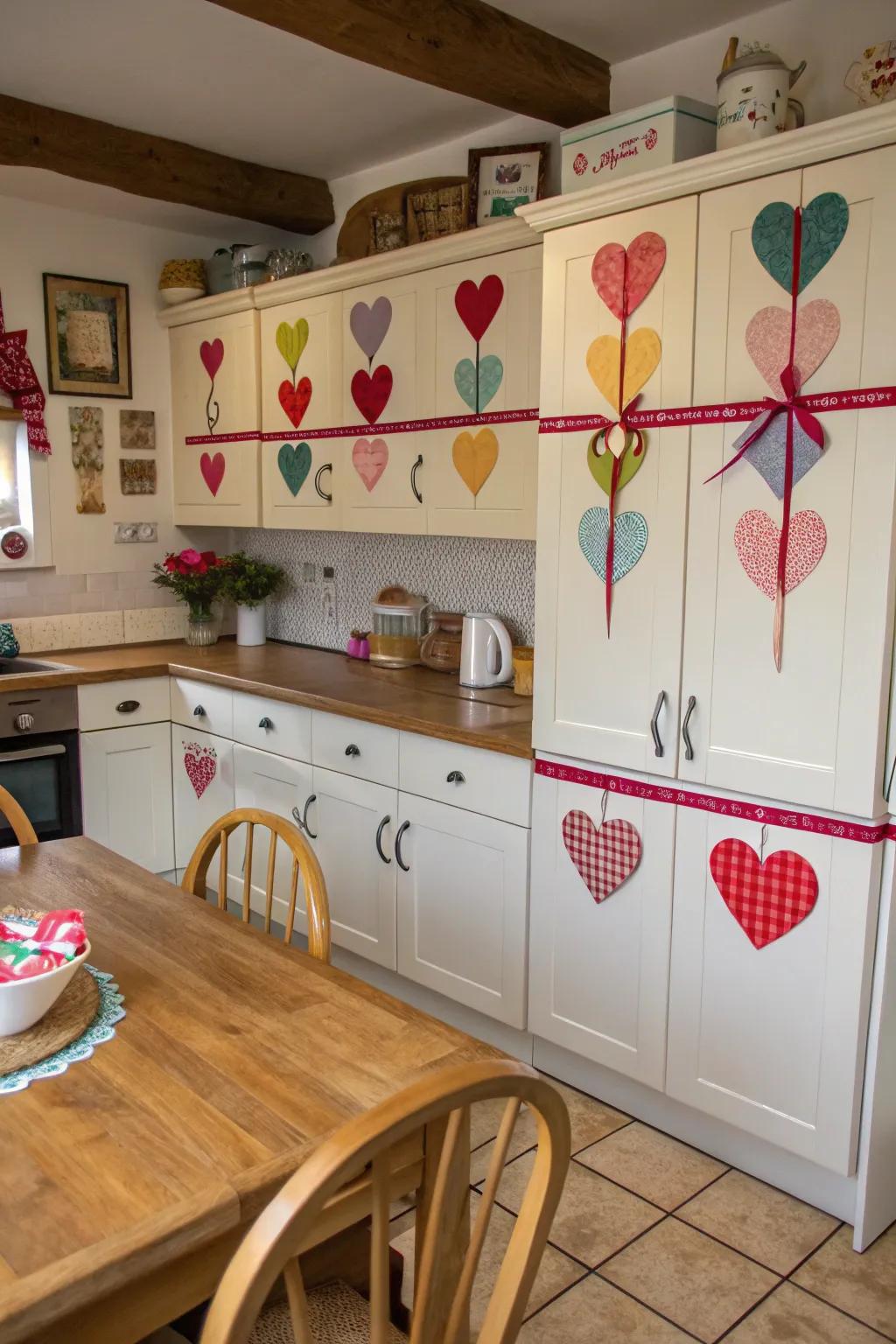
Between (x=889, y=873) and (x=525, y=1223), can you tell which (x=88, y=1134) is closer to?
(x=525, y=1223)

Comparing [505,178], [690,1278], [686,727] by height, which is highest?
[505,178]

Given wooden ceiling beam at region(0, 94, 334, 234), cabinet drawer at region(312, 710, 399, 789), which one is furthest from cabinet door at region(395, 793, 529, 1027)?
wooden ceiling beam at region(0, 94, 334, 234)

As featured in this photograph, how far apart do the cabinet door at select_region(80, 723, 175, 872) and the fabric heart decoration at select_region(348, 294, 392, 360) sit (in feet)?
4.87

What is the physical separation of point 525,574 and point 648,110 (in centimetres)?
138

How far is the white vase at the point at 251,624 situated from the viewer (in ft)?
14.0

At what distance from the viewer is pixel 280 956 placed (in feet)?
5.51

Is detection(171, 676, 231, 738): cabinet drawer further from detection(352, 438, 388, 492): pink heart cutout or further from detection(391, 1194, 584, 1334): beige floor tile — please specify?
detection(391, 1194, 584, 1334): beige floor tile

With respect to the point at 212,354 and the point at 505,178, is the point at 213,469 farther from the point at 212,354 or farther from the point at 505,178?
the point at 505,178

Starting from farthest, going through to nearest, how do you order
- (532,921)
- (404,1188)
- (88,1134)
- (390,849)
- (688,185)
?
(390,849) < (532,921) < (688,185) < (404,1188) < (88,1134)

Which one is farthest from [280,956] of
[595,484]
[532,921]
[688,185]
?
[688,185]

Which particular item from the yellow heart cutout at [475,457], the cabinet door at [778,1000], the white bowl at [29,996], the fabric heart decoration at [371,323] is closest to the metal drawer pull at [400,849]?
the cabinet door at [778,1000]

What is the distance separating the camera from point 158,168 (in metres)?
3.47

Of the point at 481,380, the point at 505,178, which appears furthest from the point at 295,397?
the point at 505,178

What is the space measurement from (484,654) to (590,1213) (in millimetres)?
1541
